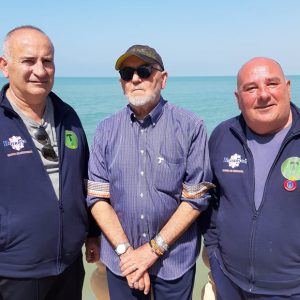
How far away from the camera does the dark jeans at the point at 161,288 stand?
3158 millimetres

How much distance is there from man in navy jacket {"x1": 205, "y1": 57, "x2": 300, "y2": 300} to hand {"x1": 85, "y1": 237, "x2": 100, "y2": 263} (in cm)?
100

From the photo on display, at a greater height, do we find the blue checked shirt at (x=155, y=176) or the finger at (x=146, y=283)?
the blue checked shirt at (x=155, y=176)

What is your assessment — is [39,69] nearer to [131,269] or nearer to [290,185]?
[131,269]

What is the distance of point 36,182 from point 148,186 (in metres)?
0.83

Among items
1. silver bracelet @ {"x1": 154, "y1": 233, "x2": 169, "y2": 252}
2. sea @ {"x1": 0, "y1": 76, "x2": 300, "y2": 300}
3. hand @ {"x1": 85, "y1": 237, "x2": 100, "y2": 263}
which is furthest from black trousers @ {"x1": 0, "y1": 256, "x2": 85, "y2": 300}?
sea @ {"x1": 0, "y1": 76, "x2": 300, "y2": 300}

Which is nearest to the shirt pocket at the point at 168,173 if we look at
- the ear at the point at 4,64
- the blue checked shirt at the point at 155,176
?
the blue checked shirt at the point at 155,176

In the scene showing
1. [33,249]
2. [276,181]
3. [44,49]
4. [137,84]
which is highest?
[44,49]

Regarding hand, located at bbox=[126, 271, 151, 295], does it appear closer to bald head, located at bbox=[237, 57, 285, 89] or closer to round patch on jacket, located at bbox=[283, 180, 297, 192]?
round patch on jacket, located at bbox=[283, 180, 297, 192]

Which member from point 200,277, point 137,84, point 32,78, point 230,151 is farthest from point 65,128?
point 200,277

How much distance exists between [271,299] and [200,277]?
2048 mm

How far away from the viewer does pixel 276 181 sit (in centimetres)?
289

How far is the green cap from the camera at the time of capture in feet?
10.2

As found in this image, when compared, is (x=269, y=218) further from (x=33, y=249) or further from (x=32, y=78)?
(x=32, y=78)

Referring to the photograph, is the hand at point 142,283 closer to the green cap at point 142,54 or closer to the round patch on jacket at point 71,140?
the round patch on jacket at point 71,140
